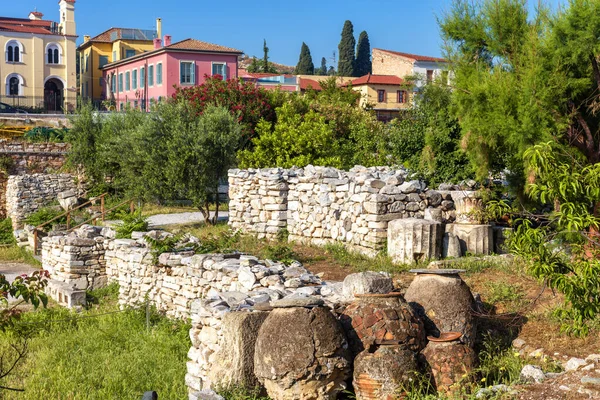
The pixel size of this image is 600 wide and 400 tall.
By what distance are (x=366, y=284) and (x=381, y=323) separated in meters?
0.79

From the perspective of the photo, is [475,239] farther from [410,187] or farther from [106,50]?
[106,50]

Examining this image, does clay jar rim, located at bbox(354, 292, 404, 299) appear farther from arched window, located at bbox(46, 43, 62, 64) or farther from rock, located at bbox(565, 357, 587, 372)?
arched window, located at bbox(46, 43, 62, 64)

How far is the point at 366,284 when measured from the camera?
820 cm

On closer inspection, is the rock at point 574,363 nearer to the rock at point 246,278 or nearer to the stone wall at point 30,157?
the rock at point 246,278

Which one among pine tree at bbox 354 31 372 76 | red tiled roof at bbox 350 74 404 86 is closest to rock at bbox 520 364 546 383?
red tiled roof at bbox 350 74 404 86

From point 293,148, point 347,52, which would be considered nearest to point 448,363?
point 293,148

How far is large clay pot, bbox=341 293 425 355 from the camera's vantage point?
7422mm

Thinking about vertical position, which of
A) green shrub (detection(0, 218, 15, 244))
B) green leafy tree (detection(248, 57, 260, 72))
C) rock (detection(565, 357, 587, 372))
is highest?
green leafy tree (detection(248, 57, 260, 72))

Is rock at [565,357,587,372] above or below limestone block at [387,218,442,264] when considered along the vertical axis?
below

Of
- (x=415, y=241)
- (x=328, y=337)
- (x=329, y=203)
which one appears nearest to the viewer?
(x=328, y=337)

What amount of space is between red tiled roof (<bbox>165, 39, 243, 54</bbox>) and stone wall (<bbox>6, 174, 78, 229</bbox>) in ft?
63.2

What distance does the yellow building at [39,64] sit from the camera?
5581 centimetres

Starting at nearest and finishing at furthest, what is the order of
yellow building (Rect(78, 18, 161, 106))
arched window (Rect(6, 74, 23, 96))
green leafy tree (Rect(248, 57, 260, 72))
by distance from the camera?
1. arched window (Rect(6, 74, 23, 96))
2. yellow building (Rect(78, 18, 161, 106))
3. green leafy tree (Rect(248, 57, 260, 72))

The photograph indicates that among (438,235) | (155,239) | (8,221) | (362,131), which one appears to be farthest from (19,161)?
(438,235)
